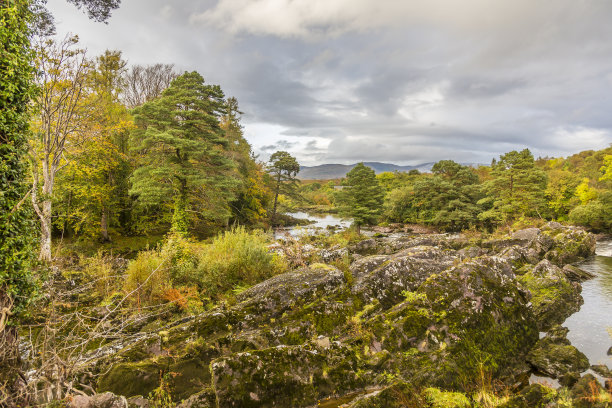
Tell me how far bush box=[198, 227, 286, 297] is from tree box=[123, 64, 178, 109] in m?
28.4

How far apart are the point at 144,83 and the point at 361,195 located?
27936 millimetres

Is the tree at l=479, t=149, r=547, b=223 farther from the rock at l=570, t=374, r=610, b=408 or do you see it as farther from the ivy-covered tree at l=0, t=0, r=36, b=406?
the ivy-covered tree at l=0, t=0, r=36, b=406

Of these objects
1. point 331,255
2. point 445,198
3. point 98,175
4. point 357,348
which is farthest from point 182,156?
point 445,198

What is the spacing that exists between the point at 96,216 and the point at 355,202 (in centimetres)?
2101

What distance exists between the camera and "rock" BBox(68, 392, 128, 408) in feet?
10.5

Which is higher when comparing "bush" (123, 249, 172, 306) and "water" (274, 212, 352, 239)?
"bush" (123, 249, 172, 306)

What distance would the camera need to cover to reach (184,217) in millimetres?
17562

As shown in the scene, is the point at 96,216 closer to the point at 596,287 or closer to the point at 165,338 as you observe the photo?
the point at 165,338

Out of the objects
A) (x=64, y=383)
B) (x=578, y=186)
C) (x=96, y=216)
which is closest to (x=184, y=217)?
(x=96, y=216)

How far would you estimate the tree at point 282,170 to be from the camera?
34469mm

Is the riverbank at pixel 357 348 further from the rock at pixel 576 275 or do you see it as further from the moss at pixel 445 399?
the rock at pixel 576 275

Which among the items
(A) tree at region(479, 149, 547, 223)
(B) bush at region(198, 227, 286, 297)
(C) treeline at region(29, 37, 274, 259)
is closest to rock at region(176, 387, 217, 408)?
(B) bush at region(198, 227, 286, 297)

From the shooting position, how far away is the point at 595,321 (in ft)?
27.0

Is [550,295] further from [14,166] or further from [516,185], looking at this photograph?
[516,185]
